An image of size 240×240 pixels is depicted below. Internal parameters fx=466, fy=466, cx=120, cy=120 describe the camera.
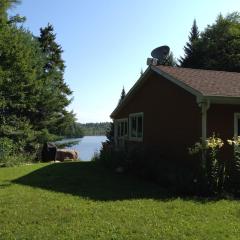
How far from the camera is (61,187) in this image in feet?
43.4

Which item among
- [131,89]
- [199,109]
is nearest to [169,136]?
[199,109]

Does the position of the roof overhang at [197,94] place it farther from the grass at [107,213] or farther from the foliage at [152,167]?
the grass at [107,213]

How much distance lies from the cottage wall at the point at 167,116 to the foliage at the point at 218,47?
3011 cm

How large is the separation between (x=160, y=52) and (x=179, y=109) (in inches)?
209

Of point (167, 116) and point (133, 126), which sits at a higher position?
point (167, 116)

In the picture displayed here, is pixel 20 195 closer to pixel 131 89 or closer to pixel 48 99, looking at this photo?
pixel 131 89

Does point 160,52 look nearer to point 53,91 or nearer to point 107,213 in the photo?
point 107,213

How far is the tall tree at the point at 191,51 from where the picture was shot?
174ft

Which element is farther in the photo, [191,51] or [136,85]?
[191,51]

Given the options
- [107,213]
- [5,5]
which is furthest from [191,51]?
[107,213]

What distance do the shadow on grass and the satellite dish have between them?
609cm

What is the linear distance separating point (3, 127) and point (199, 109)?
83.1 ft

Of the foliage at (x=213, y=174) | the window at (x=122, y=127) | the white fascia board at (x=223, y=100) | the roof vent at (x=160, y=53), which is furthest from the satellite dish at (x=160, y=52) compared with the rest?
the foliage at (x=213, y=174)

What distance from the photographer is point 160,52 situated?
21016 mm
